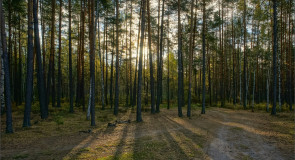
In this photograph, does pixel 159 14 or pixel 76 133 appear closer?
pixel 76 133

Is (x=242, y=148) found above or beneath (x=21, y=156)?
beneath

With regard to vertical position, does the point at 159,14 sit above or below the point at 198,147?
above

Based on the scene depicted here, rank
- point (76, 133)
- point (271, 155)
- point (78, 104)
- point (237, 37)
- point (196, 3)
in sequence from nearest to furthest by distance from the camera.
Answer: point (271, 155), point (76, 133), point (196, 3), point (78, 104), point (237, 37)

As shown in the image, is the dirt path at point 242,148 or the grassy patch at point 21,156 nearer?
the grassy patch at point 21,156

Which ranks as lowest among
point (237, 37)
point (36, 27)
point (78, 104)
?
point (78, 104)

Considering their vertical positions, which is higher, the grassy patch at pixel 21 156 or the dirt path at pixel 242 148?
the grassy patch at pixel 21 156

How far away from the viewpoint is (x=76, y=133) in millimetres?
9156

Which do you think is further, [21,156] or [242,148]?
[242,148]

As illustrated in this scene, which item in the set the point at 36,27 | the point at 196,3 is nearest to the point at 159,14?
the point at 196,3

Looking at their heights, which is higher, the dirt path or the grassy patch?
the grassy patch

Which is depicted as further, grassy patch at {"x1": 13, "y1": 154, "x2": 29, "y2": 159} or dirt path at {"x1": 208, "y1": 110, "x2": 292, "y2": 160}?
dirt path at {"x1": 208, "y1": 110, "x2": 292, "y2": 160}

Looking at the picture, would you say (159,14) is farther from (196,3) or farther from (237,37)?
(237,37)

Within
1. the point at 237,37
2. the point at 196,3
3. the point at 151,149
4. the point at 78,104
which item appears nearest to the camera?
the point at 151,149

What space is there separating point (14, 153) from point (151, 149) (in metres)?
5.02
